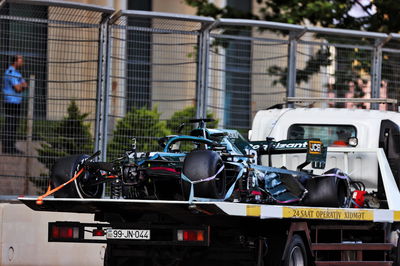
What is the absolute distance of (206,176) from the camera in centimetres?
999

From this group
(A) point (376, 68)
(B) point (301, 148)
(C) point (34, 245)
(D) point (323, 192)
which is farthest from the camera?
(A) point (376, 68)

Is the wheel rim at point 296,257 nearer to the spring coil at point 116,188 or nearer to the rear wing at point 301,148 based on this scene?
the rear wing at point 301,148

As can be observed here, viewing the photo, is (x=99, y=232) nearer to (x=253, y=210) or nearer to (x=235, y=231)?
(x=235, y=231)

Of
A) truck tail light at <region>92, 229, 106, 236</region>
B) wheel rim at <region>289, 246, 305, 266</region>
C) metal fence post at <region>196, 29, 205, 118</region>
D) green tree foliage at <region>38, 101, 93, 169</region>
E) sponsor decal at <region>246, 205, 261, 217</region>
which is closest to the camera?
sponsor decal at <region>246, 205, 261, 217</region>

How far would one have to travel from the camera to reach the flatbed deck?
973 cm

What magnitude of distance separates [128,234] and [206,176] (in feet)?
3.78

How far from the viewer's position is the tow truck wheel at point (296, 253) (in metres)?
10.9

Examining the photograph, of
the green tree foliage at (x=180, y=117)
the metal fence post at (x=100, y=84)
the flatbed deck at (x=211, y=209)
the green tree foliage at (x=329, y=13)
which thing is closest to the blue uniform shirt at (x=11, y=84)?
the metal fence post at (x=100, y=84)

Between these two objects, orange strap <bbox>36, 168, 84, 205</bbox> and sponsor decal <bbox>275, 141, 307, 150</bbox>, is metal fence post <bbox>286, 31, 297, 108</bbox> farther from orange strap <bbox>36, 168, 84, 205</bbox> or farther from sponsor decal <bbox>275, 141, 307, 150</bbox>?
orange strap <bbox>36, 168, 84, 205</bbox>

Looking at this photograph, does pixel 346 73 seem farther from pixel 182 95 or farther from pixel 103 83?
pixel 103 83

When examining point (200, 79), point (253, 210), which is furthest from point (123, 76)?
point (253, 210)

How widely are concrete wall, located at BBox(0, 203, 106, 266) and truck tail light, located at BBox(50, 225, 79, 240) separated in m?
2.64

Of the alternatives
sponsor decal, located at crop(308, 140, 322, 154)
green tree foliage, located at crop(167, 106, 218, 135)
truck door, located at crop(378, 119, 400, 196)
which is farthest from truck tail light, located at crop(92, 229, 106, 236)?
green tree foliage, located at crop(167, 106, 218, 135)

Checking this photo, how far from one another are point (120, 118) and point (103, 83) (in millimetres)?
551
